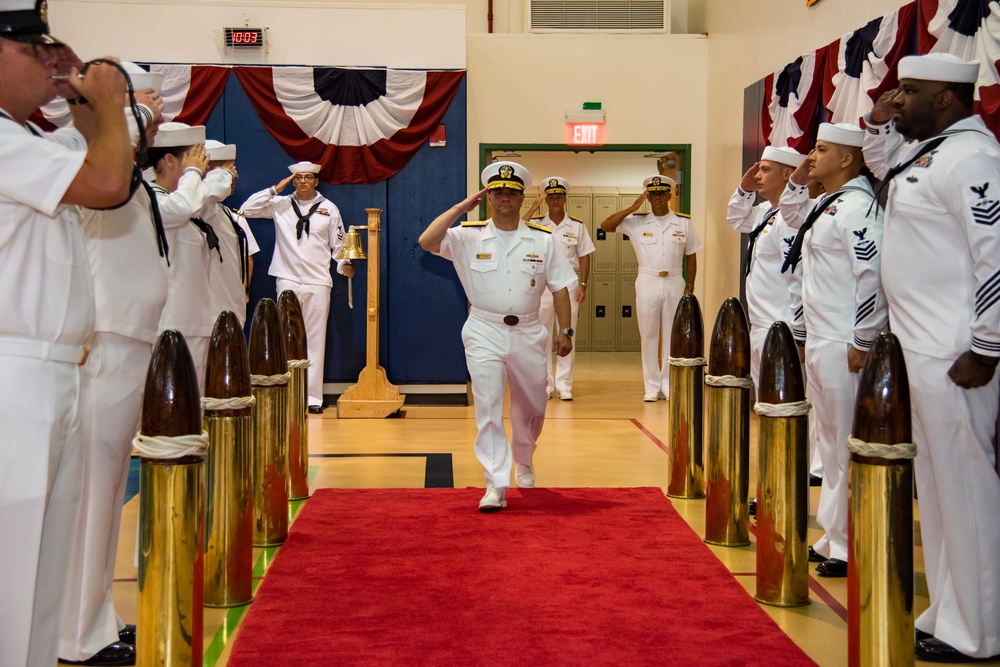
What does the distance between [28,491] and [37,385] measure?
245 millimetres

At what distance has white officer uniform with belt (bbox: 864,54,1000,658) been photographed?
3.25 m

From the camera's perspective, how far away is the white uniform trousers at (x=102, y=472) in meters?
3.25

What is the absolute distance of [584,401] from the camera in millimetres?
9969

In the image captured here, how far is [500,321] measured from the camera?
5480 millimetres

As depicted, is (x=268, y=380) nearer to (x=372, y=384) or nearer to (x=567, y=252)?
(x=372, y=384)

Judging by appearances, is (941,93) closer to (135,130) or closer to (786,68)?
(135,130)

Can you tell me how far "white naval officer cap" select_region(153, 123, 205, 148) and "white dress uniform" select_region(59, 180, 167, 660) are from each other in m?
1.13

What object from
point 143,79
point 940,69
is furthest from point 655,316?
point 143,79

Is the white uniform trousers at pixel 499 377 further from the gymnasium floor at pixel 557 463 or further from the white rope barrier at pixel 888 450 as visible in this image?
the white rope barrier at pixel 888 450

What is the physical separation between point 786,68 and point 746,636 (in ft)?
18.9

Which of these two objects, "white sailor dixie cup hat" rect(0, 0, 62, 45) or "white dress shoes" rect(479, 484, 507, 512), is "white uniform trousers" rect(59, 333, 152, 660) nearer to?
"white sailor dixie cup hat" rect(0, 0, 62, 45)

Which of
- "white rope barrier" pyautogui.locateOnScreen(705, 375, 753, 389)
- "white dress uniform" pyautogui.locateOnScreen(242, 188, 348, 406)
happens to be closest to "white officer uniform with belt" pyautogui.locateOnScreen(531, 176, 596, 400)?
"white dress uniform" pyautogui.locateOnScreen(242, 188, 348, 406)

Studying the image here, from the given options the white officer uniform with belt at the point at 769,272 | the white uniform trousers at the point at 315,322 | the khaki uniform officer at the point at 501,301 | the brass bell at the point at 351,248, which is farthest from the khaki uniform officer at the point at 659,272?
the khaki uniform officer at the point at 501,301

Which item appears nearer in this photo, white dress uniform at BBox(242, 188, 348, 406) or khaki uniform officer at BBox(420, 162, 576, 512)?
khaki uniform officer at BBox(420, 162, 576, 512)
